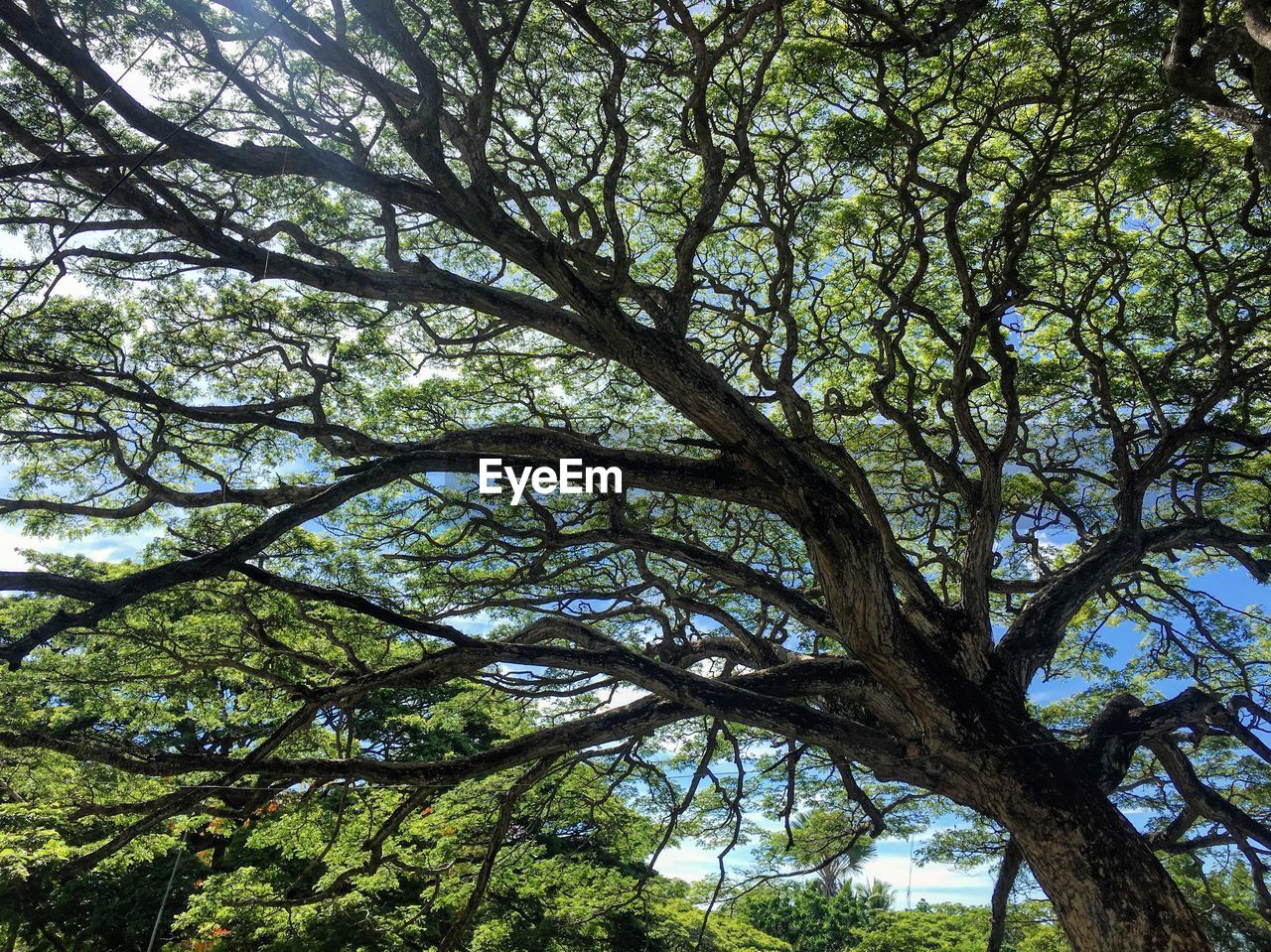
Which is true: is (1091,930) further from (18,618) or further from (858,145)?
(18,618)

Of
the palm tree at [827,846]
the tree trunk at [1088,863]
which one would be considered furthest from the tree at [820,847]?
the tree trunk at [1088,863]

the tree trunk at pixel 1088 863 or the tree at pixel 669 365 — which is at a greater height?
the tree at pixel 669 365

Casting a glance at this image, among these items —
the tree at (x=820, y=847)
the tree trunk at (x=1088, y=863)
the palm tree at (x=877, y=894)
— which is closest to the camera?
the tree trunk at (x=1088, y=863)

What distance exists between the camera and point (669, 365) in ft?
13.6

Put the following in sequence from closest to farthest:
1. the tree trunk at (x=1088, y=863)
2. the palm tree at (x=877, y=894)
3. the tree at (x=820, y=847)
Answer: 1. the tree trunk at (x=1088, y=863)
2. the tree at (x=820, y=847)
3. the palm tree at (x=877, y=894)

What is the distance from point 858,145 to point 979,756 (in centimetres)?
425

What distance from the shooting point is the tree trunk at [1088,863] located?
3691 mm

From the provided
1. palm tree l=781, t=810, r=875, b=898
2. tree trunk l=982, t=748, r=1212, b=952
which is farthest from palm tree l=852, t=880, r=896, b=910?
tree trunk l=982, t=748, r=1212, b=952

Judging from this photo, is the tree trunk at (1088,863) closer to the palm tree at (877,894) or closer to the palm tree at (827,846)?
the palm tree at (827,846)

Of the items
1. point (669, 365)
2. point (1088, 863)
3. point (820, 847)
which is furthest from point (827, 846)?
point (669, 365)

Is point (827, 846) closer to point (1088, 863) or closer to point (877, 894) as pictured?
point (1088, 863)

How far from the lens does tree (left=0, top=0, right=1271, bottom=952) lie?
3.86 metres

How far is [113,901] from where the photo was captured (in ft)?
33.6

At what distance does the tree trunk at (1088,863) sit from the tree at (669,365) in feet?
0.07
